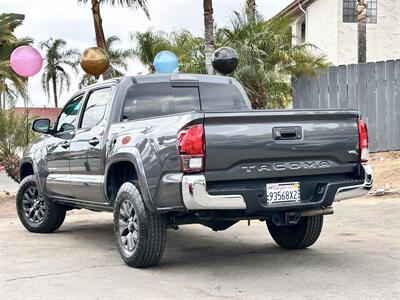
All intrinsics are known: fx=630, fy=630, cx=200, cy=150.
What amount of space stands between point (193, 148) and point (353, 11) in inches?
812

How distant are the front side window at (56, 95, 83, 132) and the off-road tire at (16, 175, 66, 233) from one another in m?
0.94

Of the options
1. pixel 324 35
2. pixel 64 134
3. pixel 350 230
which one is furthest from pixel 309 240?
pixel 324 35

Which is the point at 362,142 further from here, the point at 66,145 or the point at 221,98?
the point at 66,145

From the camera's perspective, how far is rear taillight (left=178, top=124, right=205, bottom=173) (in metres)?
5.28

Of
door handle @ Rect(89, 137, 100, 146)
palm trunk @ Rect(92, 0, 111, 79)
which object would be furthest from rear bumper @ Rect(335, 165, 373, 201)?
palm trunk @ Rect(92, 0, 111, 79)

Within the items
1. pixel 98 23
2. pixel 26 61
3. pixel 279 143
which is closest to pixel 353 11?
pixel 98 23

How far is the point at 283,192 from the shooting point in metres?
5.59

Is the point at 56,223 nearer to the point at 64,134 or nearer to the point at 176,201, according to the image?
the point at 64,134

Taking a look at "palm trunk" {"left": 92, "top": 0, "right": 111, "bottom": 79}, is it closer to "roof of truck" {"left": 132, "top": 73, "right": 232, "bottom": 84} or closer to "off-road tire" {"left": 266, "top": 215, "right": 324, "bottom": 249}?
"roof of truck" {"left": 132, "top": 73, "right": 232, "bottom": 84}

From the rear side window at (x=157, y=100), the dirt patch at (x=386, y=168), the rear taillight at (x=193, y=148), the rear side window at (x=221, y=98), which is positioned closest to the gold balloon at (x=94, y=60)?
the dirt patch at (x=386, y=168)

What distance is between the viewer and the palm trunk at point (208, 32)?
14.7 meters

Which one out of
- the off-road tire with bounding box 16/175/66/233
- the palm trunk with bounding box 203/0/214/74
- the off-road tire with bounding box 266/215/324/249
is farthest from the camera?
the palm trunk with bounding box 203/0/214/74

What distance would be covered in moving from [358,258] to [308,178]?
1.26m

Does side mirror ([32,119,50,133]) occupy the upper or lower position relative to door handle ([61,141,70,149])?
upper
